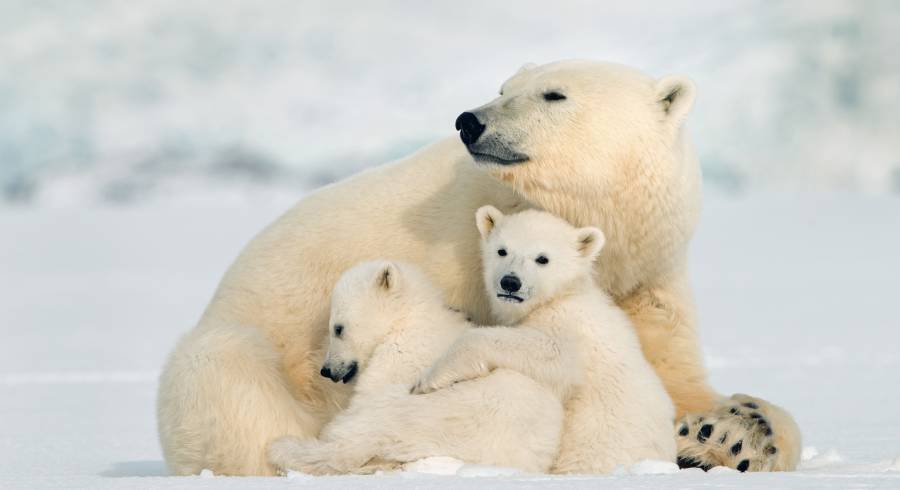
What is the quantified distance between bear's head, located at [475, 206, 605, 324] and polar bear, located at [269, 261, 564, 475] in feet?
0.73

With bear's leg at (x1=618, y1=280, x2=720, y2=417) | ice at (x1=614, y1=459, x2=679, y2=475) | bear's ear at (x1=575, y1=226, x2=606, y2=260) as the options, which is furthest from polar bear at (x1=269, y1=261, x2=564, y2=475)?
Answer: bear's leg at (x1=618, y1=280, x2=720, y2=417)

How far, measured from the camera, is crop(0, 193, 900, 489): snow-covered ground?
14.0ft

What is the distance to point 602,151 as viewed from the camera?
4.14 m

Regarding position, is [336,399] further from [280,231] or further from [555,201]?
[555,201]

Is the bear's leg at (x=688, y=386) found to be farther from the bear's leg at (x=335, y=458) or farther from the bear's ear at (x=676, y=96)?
the bear's leg at (x=335, y=458)

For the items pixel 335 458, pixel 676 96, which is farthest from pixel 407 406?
pixel 676 96

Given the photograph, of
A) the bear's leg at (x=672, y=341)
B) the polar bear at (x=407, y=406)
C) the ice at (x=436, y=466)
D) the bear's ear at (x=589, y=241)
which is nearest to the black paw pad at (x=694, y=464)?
the bear's leg at (x=672, y=341)

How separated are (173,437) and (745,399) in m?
1.92

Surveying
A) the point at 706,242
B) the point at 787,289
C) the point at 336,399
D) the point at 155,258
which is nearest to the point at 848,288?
the point at 787,289

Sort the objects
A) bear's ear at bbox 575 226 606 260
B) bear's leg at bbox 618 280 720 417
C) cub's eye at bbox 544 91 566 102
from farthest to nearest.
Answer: bear's leg at bbox 618 280 720 417 < cub's eye at bbox 544 91 566 102 < bear's ear at bbox 575 226 606 260

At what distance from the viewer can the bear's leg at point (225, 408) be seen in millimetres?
4156

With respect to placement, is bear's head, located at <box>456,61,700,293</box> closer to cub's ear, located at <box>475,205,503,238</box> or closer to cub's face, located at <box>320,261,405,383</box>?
cub's ear, located at <box>475,205,503,238</box>

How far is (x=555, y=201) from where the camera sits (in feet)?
13.8

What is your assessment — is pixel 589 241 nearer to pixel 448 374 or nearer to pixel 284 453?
pixel 448 374
